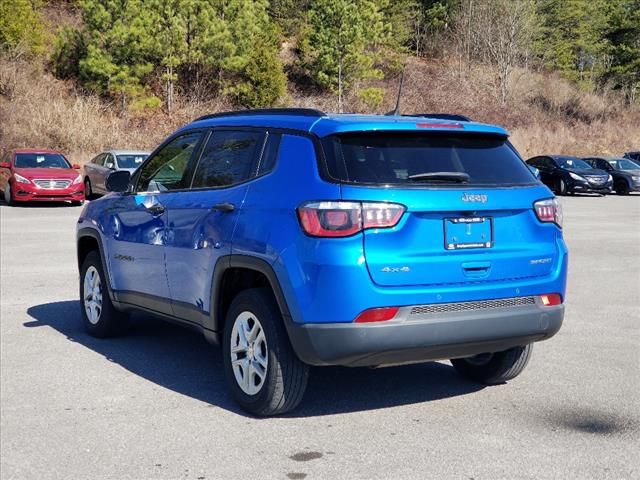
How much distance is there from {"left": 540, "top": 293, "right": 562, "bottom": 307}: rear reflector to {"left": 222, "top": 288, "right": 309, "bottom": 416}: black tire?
5.03ft

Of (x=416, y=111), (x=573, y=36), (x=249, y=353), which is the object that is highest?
(x=573, y=36)

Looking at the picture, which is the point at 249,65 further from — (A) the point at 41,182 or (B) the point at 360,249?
(B) the point at 360,249

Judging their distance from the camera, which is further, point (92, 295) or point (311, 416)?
point (92, 295)

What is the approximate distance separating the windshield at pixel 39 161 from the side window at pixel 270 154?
66.7 feet

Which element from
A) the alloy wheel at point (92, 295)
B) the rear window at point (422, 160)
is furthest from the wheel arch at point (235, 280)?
the alloy wheel at point (92, 295)

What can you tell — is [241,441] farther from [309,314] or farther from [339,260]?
[339,260]

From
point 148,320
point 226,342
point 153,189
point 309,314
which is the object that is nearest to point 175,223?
point 153,189

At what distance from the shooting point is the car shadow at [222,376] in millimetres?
5414

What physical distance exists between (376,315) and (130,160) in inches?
865

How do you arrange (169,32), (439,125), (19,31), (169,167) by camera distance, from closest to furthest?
1. (439,125)
2. (169,167)
3. (19,31)
4. (169,32)

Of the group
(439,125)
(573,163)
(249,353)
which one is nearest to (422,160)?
(439,125)

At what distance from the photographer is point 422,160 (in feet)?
15.9

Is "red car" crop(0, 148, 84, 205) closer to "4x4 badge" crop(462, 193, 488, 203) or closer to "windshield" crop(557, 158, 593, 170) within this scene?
"windshield" crop(557, 158, 593, 170)

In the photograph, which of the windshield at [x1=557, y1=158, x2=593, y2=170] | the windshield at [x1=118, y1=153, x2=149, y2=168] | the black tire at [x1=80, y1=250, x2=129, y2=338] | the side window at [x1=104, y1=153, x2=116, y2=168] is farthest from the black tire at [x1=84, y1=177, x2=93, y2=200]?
the black tire at [x1=80, y1=250, x2=129, y2=338]
